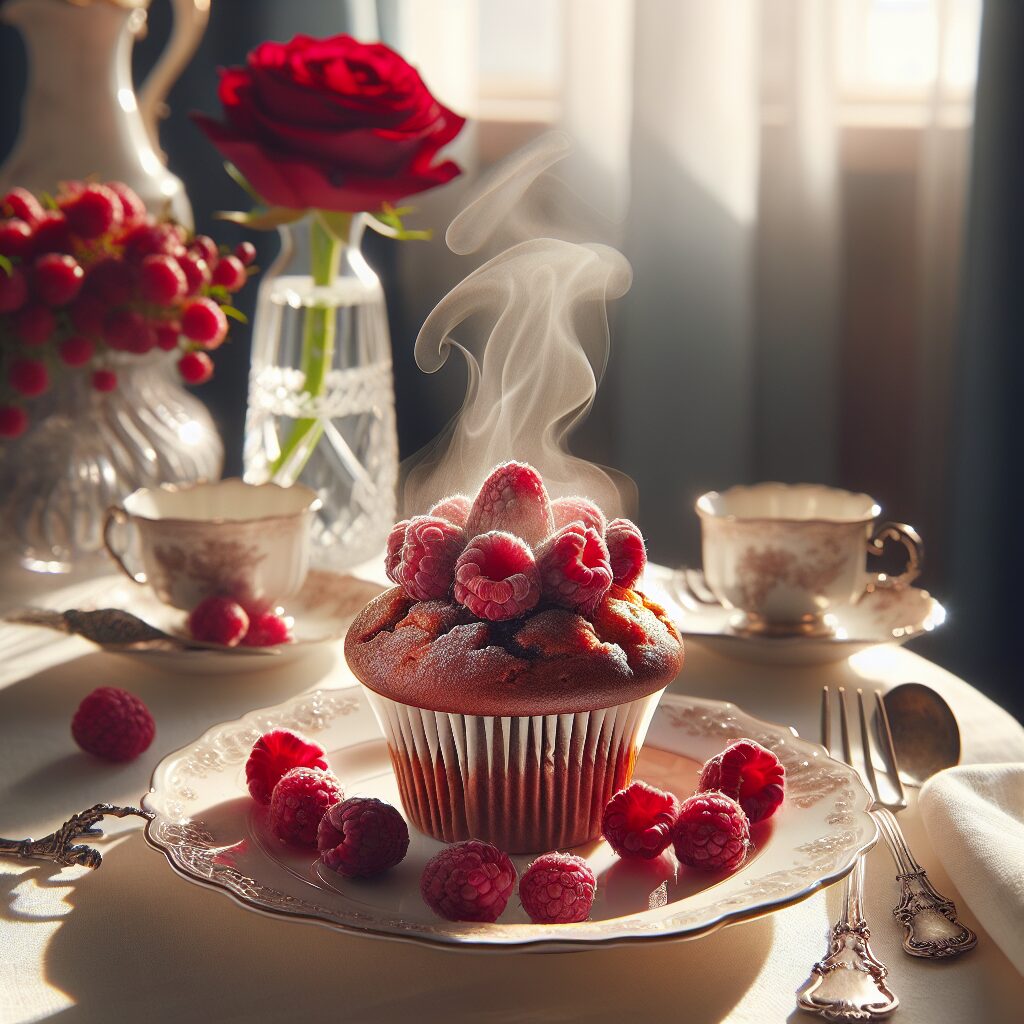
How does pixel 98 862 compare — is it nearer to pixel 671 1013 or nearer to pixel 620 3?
pixel 671 1013

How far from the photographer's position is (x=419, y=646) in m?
1.00

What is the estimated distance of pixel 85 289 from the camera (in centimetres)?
155

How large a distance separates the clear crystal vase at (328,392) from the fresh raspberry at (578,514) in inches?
29.1

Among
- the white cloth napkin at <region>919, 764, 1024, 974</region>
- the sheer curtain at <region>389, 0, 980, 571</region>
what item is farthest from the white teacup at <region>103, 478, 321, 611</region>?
the sheer curtain at <region>389, 0, 980, 571</region>

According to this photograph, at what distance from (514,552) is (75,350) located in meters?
0.83

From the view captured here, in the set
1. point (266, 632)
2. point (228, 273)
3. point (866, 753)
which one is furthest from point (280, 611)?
point (866, 753)

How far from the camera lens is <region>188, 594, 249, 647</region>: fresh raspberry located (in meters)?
1.39

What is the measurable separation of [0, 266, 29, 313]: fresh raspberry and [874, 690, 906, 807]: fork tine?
106 cm

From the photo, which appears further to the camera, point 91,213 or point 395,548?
point 91,213

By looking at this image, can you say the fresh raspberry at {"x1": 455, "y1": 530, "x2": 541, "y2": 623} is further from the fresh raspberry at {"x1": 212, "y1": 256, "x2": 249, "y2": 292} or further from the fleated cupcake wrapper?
the fresh raspberry at {"x1": 212, "y1": 256, "x2": 249, "y2": 292}

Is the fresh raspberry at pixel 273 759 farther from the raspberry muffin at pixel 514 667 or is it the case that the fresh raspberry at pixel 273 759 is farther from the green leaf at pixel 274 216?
the green leaf at pixel 274 216

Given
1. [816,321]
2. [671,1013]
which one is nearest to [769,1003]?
[671,1013]

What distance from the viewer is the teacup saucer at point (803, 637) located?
1330 millimetres

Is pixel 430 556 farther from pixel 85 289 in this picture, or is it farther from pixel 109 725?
pixel 85 289
